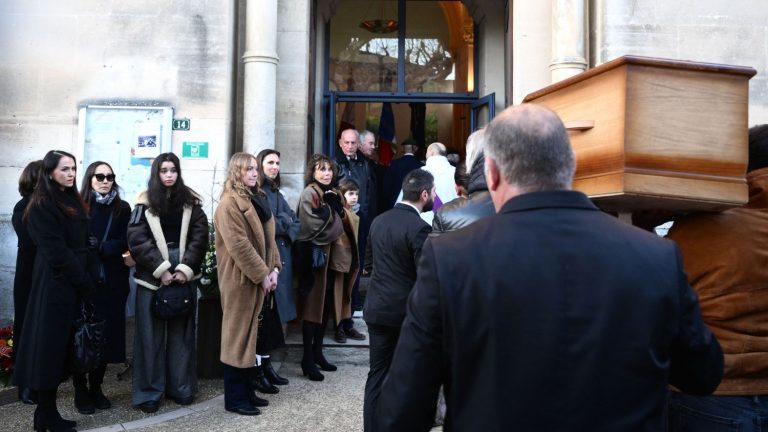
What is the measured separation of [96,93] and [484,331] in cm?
773

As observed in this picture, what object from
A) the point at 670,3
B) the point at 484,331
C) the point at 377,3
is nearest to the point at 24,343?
the point at 484,331

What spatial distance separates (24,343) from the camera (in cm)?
504

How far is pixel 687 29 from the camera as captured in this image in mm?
8578

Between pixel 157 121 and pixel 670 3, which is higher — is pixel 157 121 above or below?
below

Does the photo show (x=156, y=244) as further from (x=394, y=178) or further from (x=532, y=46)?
(x=532, y=46)

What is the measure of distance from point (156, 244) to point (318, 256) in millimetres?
1464

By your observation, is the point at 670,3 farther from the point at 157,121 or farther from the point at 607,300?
the point at 607,300

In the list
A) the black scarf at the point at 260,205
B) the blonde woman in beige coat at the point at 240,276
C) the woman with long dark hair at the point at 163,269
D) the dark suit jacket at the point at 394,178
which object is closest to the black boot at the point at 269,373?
the blonde woman in beige coat at the point at 240,276

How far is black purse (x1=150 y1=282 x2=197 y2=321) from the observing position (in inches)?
220

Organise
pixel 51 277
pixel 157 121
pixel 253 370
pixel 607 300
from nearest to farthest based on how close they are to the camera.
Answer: pixel 607 300, pixel 51 277, pixel 253 370, pixel 157 121

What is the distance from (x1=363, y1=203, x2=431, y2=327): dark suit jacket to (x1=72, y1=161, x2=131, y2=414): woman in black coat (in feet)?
8.12

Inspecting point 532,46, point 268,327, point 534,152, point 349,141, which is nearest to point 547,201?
Result: point 534,152

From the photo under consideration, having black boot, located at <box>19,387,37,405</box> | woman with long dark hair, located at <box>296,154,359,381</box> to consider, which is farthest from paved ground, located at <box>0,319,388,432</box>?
woman with long dark hair, located at <box>296,154,359,381</box>

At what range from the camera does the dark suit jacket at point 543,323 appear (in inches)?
64.6
